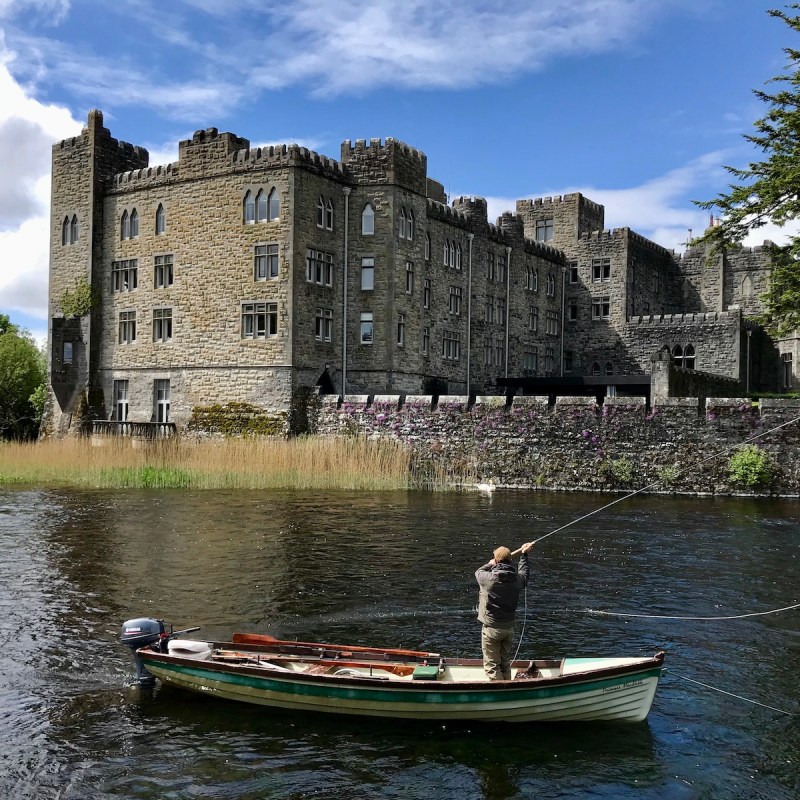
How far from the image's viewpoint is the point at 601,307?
60.9 m

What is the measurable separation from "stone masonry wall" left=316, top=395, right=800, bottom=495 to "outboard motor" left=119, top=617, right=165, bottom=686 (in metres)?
24.2

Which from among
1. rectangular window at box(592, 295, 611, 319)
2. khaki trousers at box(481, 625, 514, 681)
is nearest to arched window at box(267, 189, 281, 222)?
rectangular window at box(592, 295, 611, 319)

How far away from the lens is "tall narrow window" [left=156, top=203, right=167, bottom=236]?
44.5 metres

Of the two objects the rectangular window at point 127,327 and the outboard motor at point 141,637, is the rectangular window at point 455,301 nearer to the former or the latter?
the rectangular window at point 127,327

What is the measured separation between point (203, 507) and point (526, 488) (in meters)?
13.2

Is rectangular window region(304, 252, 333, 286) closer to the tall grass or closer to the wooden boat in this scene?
the tall grass

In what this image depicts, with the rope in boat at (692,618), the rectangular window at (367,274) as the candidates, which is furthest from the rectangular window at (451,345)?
the rope in boat at (692,618)

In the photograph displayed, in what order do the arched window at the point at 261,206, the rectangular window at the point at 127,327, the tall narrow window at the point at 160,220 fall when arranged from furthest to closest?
the rectangular window at the point at 127,327 < the tall narrow window at the point at 160,220 < the arched window at the point at 261,206

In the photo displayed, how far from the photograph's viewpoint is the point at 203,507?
2602 centimetres

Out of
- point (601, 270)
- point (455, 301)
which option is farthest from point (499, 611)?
point (601, 270)

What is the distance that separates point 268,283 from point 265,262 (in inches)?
40.2

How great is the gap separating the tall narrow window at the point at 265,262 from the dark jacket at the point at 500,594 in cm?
3207

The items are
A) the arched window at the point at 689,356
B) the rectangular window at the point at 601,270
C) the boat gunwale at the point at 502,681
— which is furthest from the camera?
the rectangular window at the point at 601,270

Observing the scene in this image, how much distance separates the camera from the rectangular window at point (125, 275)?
45.6 m
